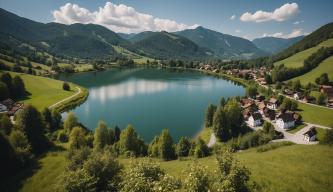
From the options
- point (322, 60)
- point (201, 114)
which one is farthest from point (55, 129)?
point (322, 60)

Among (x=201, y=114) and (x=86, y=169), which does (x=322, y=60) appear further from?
(x=86, y=169)

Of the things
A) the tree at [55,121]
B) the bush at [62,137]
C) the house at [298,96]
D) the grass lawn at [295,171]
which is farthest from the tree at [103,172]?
the house at [298,96]

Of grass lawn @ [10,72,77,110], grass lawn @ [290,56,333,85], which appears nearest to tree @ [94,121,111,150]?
grass lawn @ [10,72,77,110]

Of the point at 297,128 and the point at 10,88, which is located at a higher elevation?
the point at 10,88

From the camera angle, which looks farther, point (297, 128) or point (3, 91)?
point (3, 91)

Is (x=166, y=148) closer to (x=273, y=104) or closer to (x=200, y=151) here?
(x=200, y=151)

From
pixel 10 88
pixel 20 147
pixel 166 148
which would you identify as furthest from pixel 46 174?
pixel 10 88

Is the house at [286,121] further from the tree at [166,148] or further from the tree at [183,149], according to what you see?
the tree at [166,148]
